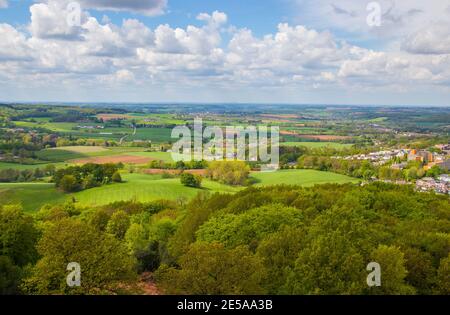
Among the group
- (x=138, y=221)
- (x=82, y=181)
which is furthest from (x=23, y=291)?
(x=82, y=181)

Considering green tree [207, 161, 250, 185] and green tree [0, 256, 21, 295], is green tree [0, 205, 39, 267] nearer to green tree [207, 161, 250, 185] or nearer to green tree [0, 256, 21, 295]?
green tree [0, 256, 21, 295]

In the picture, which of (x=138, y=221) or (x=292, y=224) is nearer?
(x=292, y=224)

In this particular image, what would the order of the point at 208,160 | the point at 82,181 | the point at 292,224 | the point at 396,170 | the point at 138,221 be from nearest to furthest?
the point at 292,224 → the point at 138,221 → the point at 82,181 → the point at 396,170 → the point at 208,160

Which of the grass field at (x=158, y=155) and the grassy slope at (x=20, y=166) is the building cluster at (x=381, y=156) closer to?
the grass field at (x=158, y=155)

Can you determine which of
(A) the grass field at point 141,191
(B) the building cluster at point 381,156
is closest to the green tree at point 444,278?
(A) the grass field at point 141,191

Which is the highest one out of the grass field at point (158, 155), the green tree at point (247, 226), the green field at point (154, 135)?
the green tree at point (247, 226)
